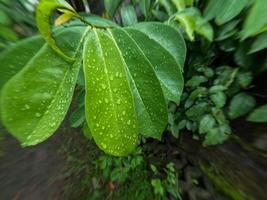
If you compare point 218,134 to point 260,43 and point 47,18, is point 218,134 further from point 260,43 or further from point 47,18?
point 47,18

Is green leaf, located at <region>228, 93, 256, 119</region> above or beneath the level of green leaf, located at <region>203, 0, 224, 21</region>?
beneath

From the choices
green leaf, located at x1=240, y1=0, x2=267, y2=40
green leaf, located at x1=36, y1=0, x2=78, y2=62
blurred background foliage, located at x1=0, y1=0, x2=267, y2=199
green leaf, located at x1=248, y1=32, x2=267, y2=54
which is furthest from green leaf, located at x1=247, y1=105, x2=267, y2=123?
green leaf, located at x1=36, y1=0, x2=78, y2=62

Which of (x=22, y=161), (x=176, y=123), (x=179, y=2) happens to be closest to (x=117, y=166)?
(x=176, y=123)

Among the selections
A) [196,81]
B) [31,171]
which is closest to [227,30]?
[196,81]

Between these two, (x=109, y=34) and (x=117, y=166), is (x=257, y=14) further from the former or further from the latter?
(x=117, y=166)

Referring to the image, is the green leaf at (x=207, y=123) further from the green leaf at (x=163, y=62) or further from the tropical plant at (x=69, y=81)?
the tropical plant at (x=69, y=81)

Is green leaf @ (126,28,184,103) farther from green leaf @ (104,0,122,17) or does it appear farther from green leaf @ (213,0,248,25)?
green leaf @ (104,0,122,17)

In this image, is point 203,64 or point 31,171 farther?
point 31,171
